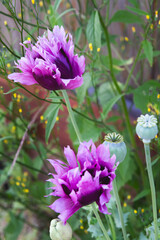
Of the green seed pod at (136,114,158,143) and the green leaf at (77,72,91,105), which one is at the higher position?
the green leaf at (77,72,91,105)

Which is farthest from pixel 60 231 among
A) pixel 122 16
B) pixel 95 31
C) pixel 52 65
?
pixel 122 16

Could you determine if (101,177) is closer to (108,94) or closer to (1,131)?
(108,94)

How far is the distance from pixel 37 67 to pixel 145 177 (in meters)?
0.46

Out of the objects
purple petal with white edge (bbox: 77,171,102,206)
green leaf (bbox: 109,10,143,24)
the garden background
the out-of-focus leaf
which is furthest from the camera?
the out-of-focus leaf

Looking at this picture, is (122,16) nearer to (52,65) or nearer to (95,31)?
(95,31)

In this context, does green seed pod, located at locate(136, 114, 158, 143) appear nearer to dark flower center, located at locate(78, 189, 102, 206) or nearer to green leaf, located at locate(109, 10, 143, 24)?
A: dark flower center, located at locate(78, 189, 102, 206)

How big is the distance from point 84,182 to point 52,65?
4.6 inches

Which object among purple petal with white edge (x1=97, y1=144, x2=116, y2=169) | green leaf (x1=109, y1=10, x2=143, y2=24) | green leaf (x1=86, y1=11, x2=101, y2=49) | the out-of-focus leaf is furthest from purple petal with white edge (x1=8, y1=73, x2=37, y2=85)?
the out-of-focus leaf

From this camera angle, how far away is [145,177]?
2.18 ft

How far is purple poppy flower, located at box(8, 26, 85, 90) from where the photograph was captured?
0.95 feet

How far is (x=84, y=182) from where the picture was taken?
0.25 m

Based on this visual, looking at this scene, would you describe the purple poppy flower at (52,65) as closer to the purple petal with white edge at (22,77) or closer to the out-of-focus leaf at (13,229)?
the purple petal with white edge at (22,77)

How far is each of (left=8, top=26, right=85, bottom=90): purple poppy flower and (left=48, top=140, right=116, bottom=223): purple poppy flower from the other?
69mm

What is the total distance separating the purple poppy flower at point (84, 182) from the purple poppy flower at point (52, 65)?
7cm
